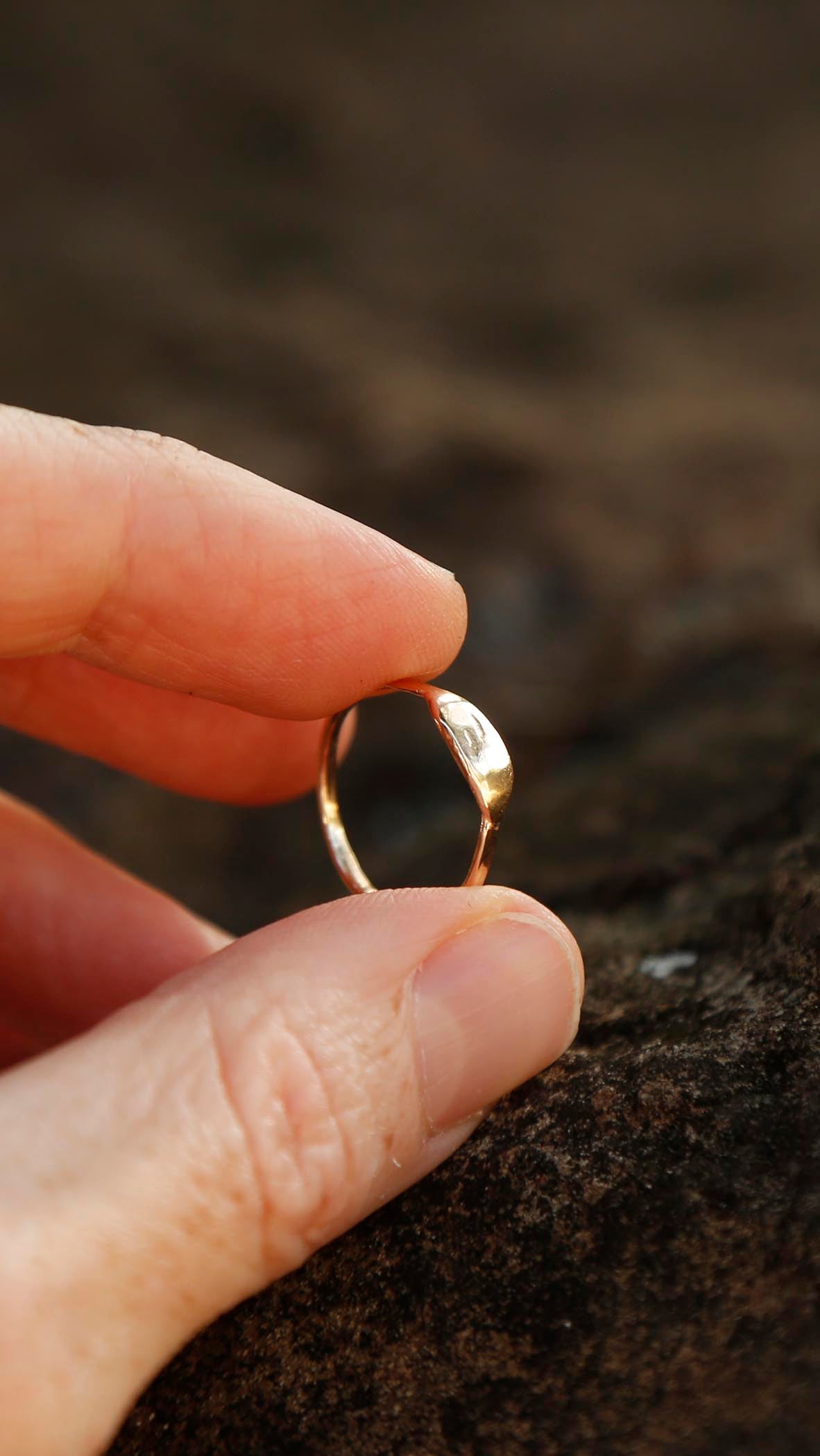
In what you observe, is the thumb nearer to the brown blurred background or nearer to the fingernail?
the fingernail

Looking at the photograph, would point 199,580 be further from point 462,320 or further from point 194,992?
point 462,320

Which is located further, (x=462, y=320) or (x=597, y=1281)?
(x=462, y=320)

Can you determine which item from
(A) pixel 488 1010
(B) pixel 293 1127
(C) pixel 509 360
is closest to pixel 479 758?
(A) pixel 488 1010

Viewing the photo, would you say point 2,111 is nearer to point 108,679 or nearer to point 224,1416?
point 108,679

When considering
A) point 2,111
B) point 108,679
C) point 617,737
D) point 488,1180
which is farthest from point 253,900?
point 2,111

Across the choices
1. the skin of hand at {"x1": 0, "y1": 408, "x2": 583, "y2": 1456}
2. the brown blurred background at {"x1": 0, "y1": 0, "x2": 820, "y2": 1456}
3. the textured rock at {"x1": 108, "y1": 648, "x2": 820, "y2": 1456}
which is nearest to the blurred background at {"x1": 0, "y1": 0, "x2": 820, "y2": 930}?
the brown blurred background at {"x1": 0, "y1": 0, "x2": 820, "y2": 1456}

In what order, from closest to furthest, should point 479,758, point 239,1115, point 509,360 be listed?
point 239,1115, point 479,758, point 509,360
